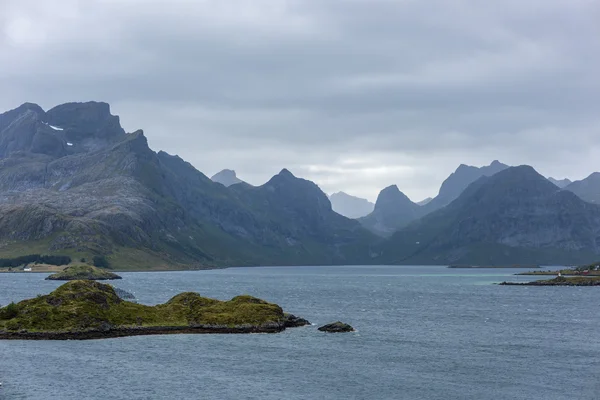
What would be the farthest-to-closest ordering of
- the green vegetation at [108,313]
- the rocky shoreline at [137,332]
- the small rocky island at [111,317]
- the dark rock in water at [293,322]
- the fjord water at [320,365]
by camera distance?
the dark rock in water at [293,322] < the green vegetation at [108,313] < the small rocky island at [111,317] < the rocky shoreline at [137,332] < the fjord water at [320,365]

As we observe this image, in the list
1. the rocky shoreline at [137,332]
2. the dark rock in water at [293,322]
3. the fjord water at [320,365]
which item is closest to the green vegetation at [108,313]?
the rocky shoreline at [137,332]

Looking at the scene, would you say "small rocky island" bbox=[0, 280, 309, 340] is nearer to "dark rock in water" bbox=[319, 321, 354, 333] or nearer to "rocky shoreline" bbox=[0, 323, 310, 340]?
"rocky shoreline" bbox=[0, 323, 310, 340]

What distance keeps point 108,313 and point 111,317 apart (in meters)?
1.26

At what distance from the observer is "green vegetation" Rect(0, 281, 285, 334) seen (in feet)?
362

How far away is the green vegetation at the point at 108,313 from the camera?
11025 centimetres

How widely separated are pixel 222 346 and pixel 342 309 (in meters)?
76.2

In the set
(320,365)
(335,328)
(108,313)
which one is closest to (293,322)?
(335,328)

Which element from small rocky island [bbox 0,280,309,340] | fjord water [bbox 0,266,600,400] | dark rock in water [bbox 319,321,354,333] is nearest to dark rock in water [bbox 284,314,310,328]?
small rocky island [bbox 0,280,309,340]

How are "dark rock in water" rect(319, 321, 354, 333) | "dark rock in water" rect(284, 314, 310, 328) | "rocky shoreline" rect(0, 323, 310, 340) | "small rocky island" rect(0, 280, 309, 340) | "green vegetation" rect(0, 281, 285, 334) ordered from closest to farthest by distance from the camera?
"rocky shoreline" rect(0, 323, 310, 340) → "small rocky island" rect(0, 280, 309, 340) → "green vegetation" rect(0, 281, 285, 334) → "dark rock in water" rect(319, 321, 354, 333) → "dark rock in water" rect(284, 314, 310, 328)

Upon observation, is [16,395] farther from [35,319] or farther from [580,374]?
[580,374]

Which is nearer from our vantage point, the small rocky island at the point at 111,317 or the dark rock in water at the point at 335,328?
the small rocky island at the point at 111,317

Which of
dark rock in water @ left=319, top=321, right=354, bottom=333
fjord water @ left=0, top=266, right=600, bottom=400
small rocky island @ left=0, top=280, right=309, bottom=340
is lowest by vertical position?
fjord water @ left=0, top=266, right=600, bottom=400

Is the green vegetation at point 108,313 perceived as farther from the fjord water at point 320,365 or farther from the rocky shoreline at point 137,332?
the fjord water at point 320,365

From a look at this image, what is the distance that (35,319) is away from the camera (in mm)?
110125
